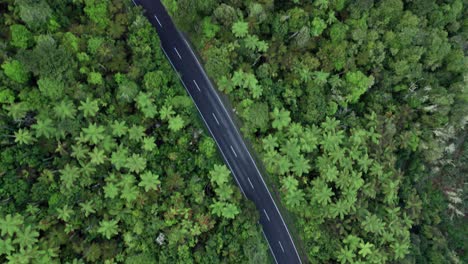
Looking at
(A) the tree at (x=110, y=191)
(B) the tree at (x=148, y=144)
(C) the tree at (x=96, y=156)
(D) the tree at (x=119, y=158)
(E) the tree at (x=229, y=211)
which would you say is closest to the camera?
(C) the tree at (x=96, y=156)

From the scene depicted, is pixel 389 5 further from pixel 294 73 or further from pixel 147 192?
pixel 147 192

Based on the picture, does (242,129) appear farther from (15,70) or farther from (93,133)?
(15,70)

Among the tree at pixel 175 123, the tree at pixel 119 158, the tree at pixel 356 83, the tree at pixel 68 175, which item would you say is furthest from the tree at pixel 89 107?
the tree at pixel 356 83

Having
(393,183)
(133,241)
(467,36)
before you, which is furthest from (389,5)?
(133,241)

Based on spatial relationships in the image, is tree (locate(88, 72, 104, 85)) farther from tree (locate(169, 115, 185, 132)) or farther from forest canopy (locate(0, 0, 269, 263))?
tree (locate(169, 115, 185, 132))

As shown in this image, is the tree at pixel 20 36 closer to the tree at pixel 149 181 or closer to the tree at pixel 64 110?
the tree at pixel 64 110

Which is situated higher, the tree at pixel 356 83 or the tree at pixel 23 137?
the tree at pixel 356 83
